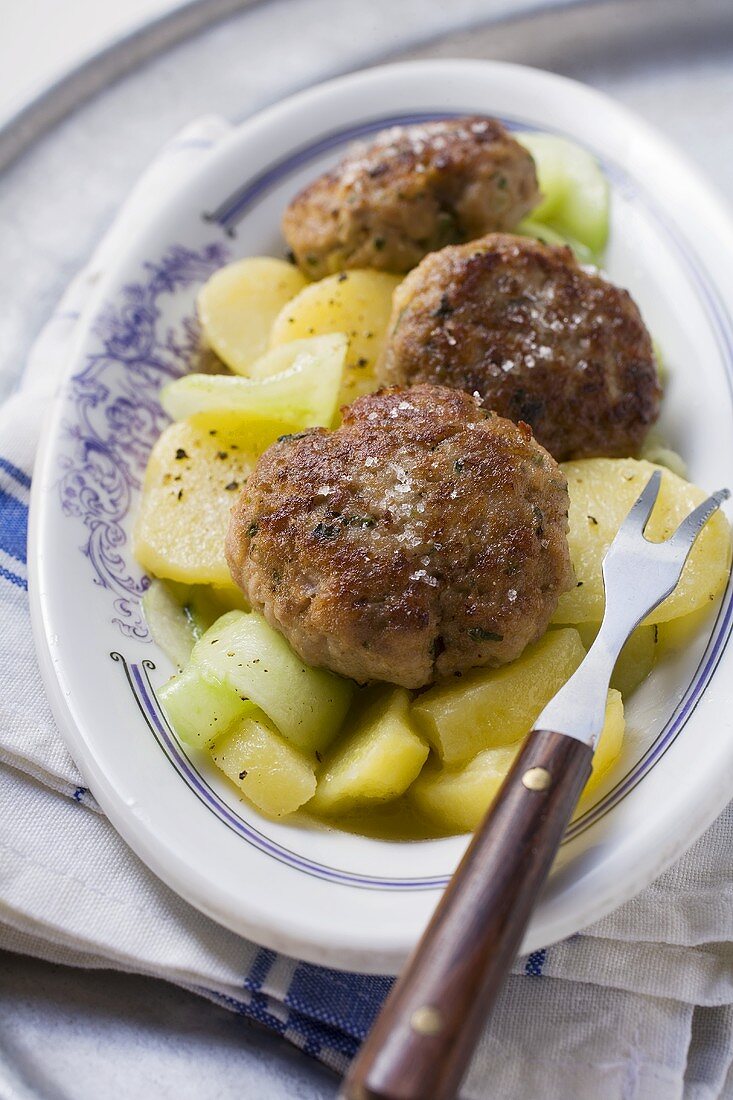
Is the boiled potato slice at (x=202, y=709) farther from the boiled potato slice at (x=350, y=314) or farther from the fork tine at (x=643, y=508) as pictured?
the boiled potato slice at (x=350, y=314)

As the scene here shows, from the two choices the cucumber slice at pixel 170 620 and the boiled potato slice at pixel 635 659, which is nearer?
the boiled potato slice at pixel 635 659

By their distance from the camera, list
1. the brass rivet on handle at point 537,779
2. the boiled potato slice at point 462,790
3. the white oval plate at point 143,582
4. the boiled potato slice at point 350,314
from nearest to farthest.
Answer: the brass rivet on handle at point 537,779 → the white oval plate at point 143,582 → the boiled potato slice at point 462,790 → the boiled potato slice at point 350,314

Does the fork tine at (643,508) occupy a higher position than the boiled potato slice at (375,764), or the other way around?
the fork tine at (643,508)

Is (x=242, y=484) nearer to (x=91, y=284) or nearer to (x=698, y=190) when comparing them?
(x=91, y=284)

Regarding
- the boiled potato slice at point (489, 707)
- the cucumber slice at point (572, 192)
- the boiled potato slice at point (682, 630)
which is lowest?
the boiled potato slice at point (489, 707)

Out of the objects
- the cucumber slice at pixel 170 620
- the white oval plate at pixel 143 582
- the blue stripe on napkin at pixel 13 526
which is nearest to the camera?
the white oval plate at pixel 143 582

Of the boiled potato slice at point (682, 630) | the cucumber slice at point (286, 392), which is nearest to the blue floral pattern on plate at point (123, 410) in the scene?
the cucumber slice at point (286, 392)

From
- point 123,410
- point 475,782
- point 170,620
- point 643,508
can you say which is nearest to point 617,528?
point 643,508
